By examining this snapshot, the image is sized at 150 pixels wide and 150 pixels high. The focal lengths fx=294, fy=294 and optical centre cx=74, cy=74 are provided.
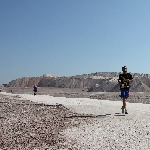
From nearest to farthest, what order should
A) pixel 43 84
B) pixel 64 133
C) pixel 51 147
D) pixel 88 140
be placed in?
pixel 51 147
pixel 88 140
pixel 64 133
pixel 43 84

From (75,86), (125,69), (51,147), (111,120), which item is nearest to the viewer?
(51,147)

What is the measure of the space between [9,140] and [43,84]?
478ft

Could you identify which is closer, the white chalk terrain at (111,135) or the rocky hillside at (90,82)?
the white chalk terrain at (111,135)

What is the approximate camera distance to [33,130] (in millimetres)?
9211

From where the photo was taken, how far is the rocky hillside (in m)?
92.3

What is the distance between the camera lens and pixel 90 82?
13738 cm

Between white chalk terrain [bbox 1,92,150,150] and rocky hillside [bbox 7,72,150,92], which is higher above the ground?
rocky hillside [bbox 7,72,150,92]

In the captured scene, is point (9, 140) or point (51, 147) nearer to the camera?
point (51, 147)

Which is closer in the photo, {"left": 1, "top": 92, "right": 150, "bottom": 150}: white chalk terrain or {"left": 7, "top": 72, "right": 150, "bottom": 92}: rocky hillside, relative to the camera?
{"left": 1, "top": 92, "right": 150, "bottom": 150}: white chalk terrain

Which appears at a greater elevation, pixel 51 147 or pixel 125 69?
pixel 125 69

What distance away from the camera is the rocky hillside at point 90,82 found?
92312 millimetres

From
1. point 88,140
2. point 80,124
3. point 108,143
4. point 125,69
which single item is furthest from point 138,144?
point 125,69

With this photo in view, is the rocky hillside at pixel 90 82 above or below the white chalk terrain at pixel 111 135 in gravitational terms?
above

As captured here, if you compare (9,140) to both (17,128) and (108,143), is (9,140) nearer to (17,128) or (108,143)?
(17,128)
